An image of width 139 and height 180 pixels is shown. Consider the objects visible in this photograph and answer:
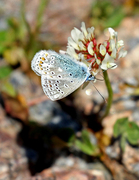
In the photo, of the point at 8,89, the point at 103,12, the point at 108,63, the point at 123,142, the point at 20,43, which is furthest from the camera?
the point at 103,12

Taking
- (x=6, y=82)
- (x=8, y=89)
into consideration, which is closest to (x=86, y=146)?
(x=8, y=89)

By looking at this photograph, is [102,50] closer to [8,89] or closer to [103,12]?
[8,89]

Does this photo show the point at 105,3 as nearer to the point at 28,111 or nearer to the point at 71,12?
the point at 71,12

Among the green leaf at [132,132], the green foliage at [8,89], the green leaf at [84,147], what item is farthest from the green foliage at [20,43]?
the green leaf at [132,132]

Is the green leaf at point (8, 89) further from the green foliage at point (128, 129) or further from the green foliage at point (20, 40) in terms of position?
the green foliage at point (128, 129)

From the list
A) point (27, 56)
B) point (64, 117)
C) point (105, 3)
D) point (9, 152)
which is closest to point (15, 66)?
point (27, 56)

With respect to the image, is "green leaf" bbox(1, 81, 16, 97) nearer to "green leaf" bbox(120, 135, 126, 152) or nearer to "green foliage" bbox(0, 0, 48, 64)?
"green foliage" bbox(0, 0, 48, 64)
